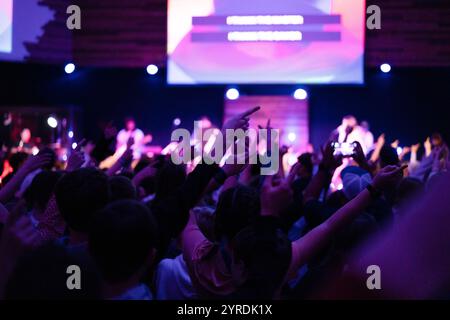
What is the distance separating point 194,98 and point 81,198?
8502 mm

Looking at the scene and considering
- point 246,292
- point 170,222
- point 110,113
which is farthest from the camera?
point 110,113

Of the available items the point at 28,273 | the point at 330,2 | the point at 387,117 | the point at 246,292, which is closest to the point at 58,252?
the point at 28,273

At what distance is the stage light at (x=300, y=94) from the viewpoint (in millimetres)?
10078

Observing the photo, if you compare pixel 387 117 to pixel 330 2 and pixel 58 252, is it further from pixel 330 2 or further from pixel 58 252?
pixel 58 252

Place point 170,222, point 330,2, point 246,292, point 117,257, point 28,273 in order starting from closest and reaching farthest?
point 28,273 < point 117,257 < point 246,292 < point 170,222 < point 330,2

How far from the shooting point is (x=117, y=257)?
1594 millimetres

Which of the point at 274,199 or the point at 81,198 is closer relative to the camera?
the point at 274,199

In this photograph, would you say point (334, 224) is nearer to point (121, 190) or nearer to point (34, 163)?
point (121, 190)

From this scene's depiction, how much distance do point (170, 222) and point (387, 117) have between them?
27.6ft

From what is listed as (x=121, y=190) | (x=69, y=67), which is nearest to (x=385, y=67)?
(x=69, y=67)

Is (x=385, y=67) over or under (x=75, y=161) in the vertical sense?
over

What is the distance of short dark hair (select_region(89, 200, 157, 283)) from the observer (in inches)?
62.1

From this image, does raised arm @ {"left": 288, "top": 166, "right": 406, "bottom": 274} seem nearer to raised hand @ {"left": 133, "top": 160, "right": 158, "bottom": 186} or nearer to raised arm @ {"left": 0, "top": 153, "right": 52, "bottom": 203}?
raised arm @ {"left": 0, "top": 153, "right": 52, "bottom": 203}

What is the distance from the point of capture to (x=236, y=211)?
199 cm
